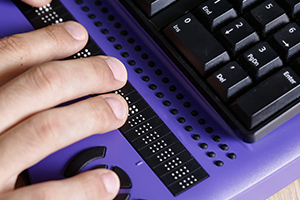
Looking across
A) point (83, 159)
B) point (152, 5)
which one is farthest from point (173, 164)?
point (152, 5)

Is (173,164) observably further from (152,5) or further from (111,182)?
(152,5)

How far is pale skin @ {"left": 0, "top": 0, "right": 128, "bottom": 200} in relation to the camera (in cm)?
42

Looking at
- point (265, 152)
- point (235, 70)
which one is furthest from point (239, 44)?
point (265, 152)

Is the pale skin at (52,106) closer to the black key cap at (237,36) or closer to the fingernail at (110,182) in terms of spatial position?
the fingernail at (110,182)

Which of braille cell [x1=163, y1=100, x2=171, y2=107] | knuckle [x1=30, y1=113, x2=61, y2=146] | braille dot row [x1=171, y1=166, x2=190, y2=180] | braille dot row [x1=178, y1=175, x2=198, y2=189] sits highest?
knuckle [x1=30, y1=113, x2=61, y2=146]

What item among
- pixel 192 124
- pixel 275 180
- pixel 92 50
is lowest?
pixel 275 180

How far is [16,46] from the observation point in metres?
0.49

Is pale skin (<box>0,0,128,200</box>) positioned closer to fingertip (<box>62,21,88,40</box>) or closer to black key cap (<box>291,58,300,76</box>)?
fingertip (<box>62,21,88,40</box>)

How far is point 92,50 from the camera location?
0.53 meters

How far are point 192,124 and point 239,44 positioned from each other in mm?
123

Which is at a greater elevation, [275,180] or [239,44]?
[239,44]

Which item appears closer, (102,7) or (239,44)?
(239,44)

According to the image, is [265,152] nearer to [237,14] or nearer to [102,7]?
[237,14]

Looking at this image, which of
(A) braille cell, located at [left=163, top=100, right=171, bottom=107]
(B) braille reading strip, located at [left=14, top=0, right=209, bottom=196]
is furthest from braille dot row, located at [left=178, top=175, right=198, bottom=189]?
(A) braille cell, located at [left=163, top=100, right=171, bottom=107]
